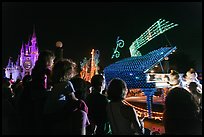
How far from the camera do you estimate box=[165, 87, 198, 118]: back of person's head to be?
253 cm

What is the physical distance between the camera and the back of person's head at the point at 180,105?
8.29 feet

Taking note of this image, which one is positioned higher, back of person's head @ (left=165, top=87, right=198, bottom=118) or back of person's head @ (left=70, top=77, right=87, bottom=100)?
back of person's head @ (left=70, top=77, right=87, bottom=100)

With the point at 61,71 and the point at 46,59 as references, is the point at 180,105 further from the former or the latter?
the point at 46,59

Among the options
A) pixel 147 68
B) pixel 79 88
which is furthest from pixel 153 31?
pixel 79 88

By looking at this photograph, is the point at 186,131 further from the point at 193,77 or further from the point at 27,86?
the point at 193,77

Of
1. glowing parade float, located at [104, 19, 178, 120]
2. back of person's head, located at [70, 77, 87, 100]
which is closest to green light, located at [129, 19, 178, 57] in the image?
glowing parade float, located at [104, 19, 178, 120]

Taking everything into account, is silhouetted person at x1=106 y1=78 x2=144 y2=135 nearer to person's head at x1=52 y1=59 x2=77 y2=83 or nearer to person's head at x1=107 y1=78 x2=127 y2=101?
person's head at x1=107 y1=78 x2=127 y2=101

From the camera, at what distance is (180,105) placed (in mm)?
2559

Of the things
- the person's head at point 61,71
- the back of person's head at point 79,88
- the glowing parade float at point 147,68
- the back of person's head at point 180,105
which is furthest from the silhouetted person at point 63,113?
the glowing parade float at point 147,68

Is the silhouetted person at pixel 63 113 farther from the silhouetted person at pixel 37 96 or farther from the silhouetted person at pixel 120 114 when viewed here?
the silhouetted person at pixel 120 114

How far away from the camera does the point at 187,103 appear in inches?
101

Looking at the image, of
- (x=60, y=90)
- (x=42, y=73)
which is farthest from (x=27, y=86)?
(x=60, y=90)

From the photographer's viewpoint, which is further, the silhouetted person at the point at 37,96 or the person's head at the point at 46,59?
the person's head at the point at 46,59

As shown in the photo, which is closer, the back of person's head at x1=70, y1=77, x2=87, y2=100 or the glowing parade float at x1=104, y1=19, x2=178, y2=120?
the back of person's head at x1=70, y1=77, x2=87, y2=100
